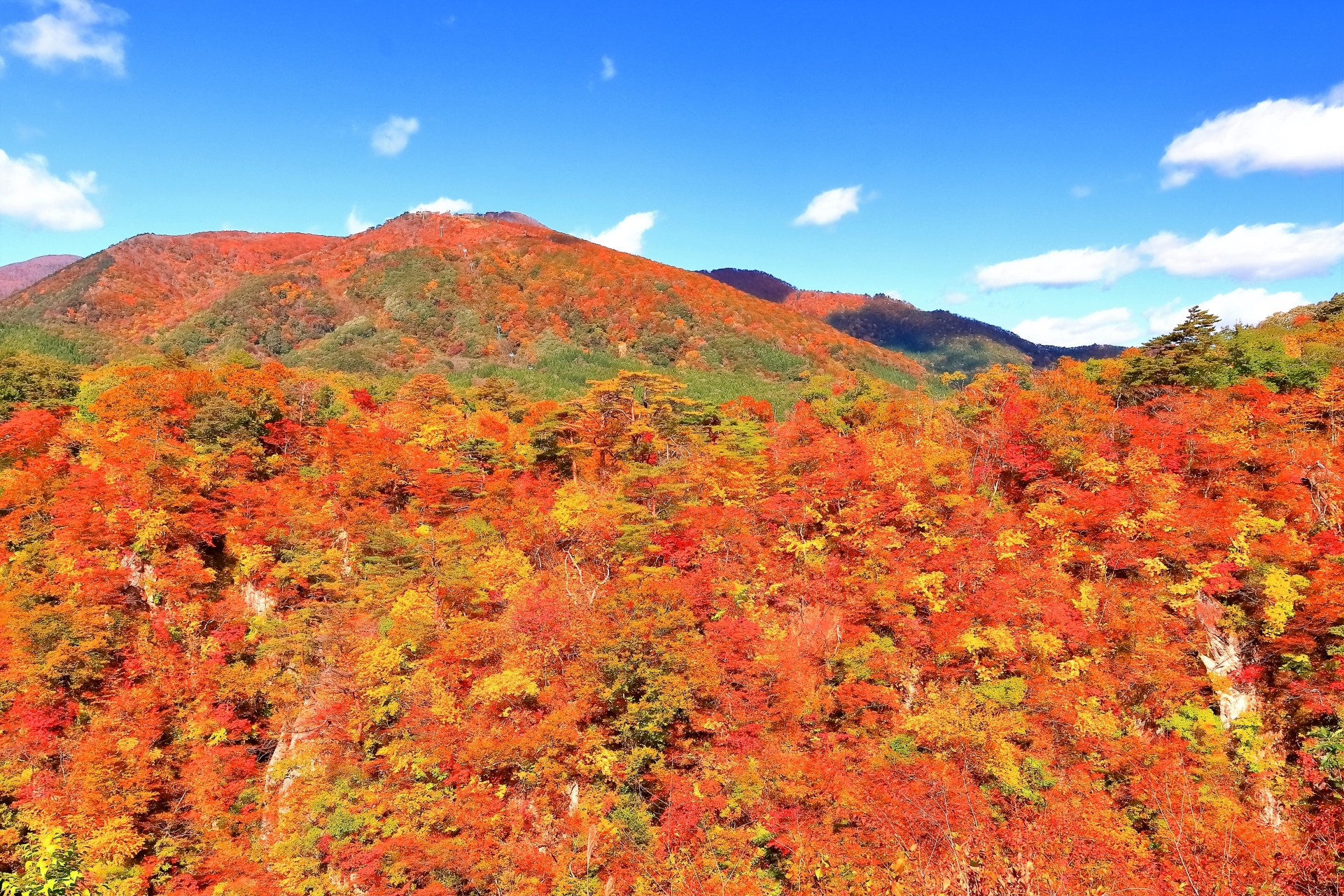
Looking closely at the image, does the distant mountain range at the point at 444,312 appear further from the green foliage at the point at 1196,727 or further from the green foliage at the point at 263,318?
the green foliage at the point at 1196,727

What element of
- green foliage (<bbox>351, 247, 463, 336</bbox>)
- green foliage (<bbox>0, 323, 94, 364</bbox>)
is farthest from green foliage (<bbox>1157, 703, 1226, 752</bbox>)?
green foliage (<bbox>351, 247, 463, 336</bbox>)

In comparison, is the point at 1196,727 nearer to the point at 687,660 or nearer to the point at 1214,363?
the point at 687,660

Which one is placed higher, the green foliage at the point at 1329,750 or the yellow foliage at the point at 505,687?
the yellow foliage at the point at 505,687

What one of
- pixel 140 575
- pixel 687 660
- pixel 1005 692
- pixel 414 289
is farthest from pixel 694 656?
pixel 414 289

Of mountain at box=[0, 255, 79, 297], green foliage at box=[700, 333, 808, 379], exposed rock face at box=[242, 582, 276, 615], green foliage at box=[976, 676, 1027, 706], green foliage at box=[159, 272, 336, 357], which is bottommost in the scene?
green foliage at box=[976, 676, 1027, 706]

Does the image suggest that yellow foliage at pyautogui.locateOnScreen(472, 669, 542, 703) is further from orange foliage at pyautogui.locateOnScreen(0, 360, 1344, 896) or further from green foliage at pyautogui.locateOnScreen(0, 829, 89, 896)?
green foliage at pyautogui.locateOnScreen(0, 829, 89, 896)

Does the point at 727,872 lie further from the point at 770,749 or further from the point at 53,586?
the point at 53,586

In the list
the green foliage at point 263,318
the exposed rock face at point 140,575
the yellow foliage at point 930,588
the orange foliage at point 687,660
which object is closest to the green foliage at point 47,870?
the orange foliage at point 687,660
